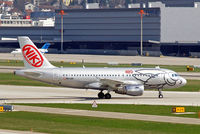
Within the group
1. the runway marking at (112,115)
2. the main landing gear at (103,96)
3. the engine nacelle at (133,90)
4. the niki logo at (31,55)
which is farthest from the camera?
the main landing gear at (103,96)

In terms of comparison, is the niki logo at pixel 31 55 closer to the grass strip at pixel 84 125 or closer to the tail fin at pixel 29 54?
the tail fin at pixel 29 54

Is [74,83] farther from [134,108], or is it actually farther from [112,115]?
[112,115]

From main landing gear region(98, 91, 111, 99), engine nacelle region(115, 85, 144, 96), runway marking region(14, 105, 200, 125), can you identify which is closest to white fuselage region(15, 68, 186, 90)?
main landing gear region(98, 91, 111, 99)

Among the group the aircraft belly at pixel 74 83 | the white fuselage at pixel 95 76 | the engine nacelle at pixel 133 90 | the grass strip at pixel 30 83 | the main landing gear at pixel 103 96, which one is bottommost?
the grass strip at pixel 30 83

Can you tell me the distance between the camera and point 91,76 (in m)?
71.2

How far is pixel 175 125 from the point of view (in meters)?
49.2

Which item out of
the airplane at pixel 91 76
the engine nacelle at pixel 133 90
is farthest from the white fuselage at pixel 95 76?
the engine nacelle at pixel 133 90

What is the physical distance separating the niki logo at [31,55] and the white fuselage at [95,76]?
34.5 inches

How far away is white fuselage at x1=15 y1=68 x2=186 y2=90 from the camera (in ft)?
232

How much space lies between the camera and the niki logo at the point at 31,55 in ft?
231

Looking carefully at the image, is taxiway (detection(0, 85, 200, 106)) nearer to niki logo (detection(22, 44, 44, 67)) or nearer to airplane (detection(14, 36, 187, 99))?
airplane (detection(14, 36, 187, 99))

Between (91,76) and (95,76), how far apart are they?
49 centimetres

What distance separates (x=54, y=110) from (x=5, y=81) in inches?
1576

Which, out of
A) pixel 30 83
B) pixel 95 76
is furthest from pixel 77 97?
pixel 30 83
